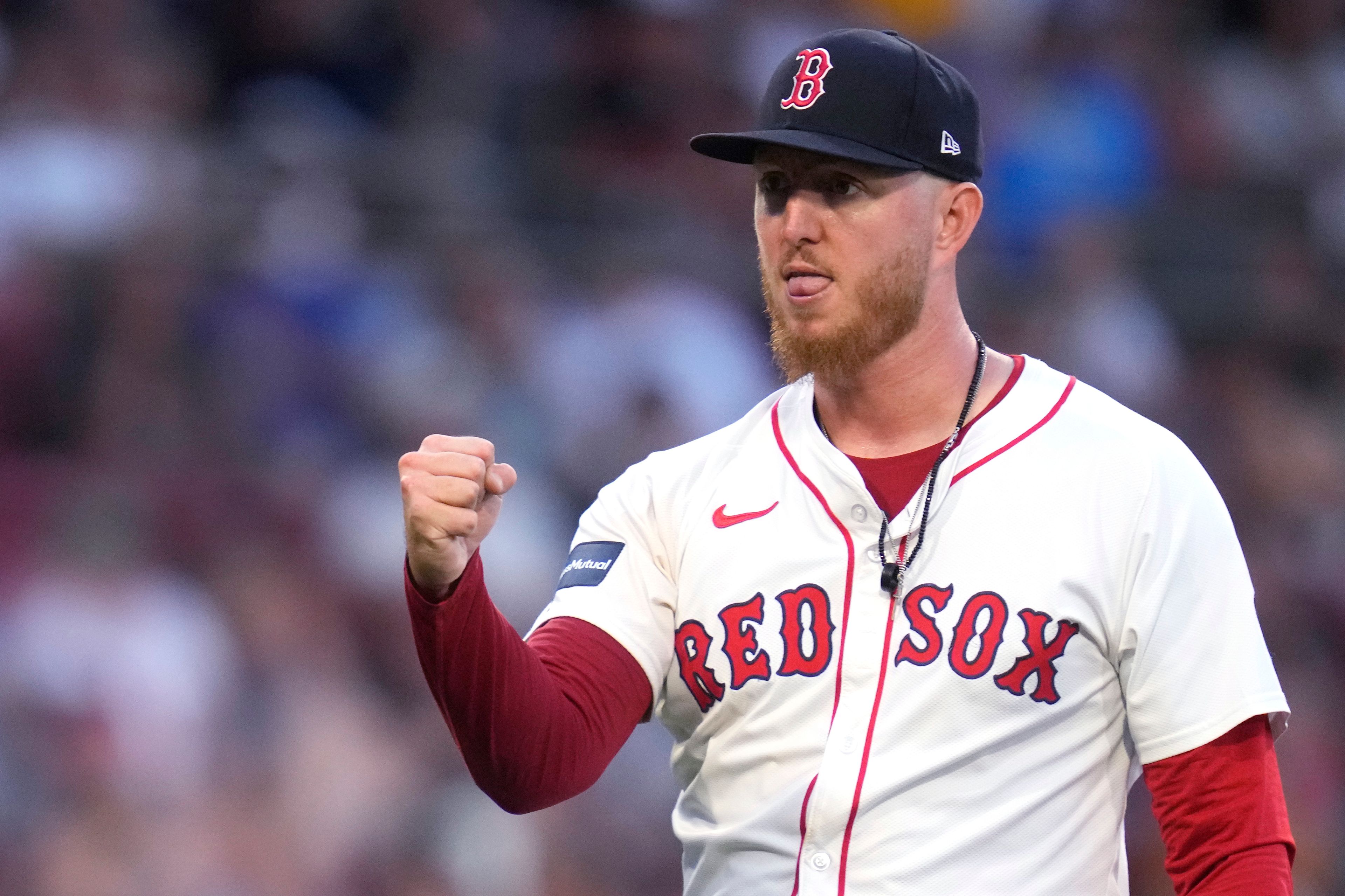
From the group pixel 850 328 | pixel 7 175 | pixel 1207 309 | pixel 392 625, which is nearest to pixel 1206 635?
pixel 850 328

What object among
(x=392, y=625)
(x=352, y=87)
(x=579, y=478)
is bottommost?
(x=392, y=625)

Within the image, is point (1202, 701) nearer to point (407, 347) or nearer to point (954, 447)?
point (954, 447)

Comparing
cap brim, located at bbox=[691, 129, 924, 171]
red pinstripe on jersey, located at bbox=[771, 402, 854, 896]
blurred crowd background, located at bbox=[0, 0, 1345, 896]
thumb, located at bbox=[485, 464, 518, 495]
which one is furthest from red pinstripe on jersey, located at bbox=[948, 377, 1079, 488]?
blurred crowd background, located at bbox=[0, 0, 1345, 896]

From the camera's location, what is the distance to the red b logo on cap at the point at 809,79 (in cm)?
239

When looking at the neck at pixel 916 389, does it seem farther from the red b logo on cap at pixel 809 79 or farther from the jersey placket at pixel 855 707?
the red b logo on cap at pixel 809 79

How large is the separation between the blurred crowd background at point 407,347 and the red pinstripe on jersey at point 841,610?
2592mm

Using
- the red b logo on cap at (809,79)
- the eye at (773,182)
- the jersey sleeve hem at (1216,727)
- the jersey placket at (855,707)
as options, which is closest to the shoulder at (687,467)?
the jersey placket at (855,707)

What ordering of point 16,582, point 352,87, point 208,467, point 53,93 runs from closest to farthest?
1. point 16,582
2. point 208,467
3. point 53,93
4. point 352,87

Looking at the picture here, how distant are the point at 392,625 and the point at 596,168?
6.76 ft

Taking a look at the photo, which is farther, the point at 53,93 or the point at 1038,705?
the point at 53,93

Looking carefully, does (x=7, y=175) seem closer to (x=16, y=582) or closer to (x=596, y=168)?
(x=16, y=582)

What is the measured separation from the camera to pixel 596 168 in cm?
632

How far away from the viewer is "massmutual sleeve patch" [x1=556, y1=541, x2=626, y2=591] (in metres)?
2.50

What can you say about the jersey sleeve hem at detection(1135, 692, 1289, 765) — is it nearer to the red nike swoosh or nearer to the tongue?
the red nike swoosh
